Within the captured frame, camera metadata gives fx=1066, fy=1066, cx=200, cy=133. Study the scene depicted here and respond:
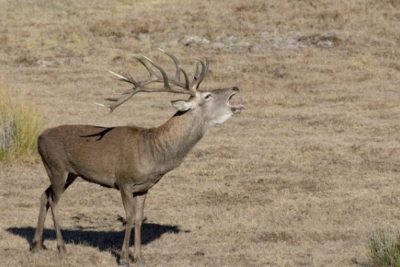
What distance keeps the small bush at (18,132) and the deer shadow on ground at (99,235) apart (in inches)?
162

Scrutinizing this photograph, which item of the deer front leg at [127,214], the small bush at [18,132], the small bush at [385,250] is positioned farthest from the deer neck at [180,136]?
the small bush at [18,132]

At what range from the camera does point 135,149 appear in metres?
11.0

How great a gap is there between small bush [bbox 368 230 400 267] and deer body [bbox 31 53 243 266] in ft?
6.75

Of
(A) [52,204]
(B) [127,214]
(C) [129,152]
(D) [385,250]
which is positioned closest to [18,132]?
(A) [52,204]

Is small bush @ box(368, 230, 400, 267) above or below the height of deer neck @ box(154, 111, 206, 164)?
below

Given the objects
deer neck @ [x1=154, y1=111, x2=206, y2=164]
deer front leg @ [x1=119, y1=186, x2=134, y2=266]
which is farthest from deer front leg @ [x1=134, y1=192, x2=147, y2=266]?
deer neck @ [x1=154, y1=111, x2=206, y2=164]

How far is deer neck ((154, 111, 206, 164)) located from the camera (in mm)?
11031

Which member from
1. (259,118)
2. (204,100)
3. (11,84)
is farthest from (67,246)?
(11,84)

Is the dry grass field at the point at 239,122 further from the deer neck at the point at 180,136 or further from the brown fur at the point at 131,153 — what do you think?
the deer neck at the point at 180,136

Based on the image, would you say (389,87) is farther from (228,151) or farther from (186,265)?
(186,265)

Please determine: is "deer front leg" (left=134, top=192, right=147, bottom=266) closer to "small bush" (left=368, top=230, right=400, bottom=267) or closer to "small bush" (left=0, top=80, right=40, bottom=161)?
"small bush" (left=368, top=230, right=400, bottom=267)

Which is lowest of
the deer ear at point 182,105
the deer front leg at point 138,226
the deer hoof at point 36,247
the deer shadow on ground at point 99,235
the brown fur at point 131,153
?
the deer shadow on ground at point 99,235

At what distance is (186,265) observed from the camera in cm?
1099

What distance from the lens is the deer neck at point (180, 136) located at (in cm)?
1103
